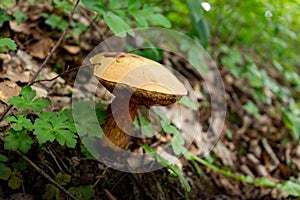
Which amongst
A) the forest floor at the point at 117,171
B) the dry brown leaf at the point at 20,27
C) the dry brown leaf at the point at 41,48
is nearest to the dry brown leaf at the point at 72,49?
the forest floor at the point at 117,171

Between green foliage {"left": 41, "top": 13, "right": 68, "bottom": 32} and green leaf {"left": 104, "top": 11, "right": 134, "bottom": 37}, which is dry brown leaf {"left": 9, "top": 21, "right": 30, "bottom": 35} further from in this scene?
green leaf {"left": 104, "top": 11, "right": 134, "bottom": 37}

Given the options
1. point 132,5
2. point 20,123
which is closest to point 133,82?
point 20,123

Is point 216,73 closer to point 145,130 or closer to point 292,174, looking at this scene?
point 292,174

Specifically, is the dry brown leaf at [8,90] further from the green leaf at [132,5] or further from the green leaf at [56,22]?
the green leaf at [132,5]

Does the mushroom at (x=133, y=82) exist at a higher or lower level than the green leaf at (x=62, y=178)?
higher

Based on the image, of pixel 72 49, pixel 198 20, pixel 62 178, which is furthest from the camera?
pixel 72 49

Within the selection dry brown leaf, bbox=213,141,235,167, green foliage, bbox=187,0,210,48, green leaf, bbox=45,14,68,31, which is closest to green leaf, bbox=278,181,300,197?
dry brown leaf, bbox=213,141,235,167

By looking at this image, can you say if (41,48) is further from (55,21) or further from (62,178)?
(62,178)
